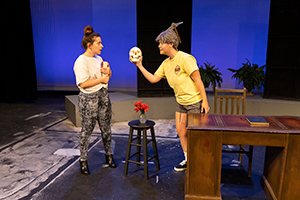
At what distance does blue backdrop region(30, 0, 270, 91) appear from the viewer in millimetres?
6055

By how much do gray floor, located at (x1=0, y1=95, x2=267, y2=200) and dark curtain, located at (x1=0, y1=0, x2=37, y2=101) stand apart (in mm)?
2764

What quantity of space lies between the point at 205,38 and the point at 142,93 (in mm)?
2410

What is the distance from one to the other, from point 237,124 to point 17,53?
6462 millimetres

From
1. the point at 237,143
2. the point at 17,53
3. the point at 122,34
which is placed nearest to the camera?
the point at 237,143

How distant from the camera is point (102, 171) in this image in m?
2.77

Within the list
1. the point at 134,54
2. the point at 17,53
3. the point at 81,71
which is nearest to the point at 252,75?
the point at 134,54

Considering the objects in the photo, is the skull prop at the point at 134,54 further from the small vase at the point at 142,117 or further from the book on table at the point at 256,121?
the book on table at the point at 256,121

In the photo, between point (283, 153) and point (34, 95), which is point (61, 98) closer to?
point (34, 95)

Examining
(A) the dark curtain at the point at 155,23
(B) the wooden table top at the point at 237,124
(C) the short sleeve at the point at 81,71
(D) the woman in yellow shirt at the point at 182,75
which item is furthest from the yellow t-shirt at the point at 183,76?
(A) the dark curtain at the point at 155,23

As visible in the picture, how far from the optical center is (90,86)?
248 centimetres

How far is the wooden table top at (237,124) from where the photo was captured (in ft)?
6.20

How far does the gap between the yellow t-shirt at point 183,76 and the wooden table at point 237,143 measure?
1.11 ft

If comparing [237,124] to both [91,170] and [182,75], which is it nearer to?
[182,75]

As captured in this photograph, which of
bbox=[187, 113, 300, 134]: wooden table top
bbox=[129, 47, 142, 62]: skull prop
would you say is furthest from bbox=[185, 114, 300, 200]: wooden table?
bbox=[129, 47, 142, 62]: skull prop
